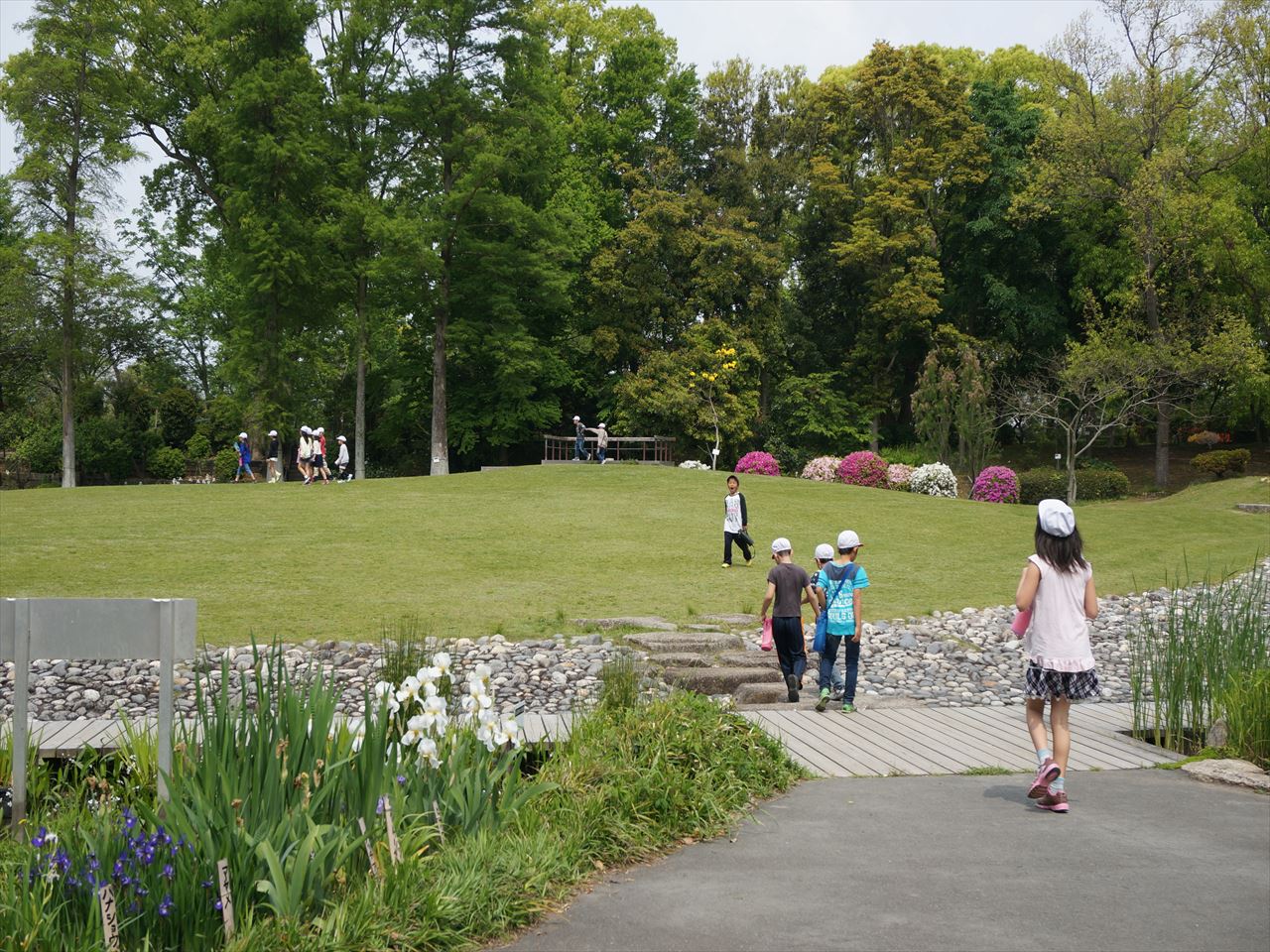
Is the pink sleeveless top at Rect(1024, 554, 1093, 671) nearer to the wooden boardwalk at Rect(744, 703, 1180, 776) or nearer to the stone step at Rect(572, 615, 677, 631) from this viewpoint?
the wooden boardwalk at Rect(744, 703, 1180, 776)

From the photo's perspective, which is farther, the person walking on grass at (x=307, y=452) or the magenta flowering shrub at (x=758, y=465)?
the magenta flowering shrub at (x=758, y=465)

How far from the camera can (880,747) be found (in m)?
7.31

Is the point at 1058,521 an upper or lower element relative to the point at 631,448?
lower

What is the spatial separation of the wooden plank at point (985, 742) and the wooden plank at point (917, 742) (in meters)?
0.20

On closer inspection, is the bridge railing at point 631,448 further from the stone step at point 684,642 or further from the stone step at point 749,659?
the stone step at point 749,659

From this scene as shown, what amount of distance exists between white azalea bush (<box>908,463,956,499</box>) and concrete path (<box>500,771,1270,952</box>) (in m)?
24.6

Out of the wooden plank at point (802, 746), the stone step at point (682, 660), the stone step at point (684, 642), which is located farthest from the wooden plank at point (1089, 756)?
the stone step at point (684, 642)

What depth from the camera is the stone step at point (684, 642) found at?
36.7 feet

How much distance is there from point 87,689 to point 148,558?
6905mm

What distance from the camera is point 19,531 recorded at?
18.5 metres

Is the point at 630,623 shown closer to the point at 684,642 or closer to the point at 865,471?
the point at 684,642

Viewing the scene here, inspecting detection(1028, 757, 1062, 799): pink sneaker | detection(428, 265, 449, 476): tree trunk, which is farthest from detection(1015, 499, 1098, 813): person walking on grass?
detection(428, 265, 449, 476): tree trunk

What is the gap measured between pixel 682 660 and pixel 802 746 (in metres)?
3.21

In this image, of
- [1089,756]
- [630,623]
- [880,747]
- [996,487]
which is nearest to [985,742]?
[1089,756]
